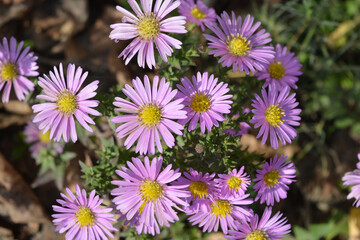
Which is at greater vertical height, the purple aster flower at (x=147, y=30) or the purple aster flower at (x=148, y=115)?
the purple aster flower at (x=147, y=30)

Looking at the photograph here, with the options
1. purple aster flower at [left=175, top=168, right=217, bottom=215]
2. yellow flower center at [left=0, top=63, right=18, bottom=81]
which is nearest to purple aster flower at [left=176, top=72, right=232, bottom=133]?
purple aster flower at [left=175, top=168, right=217, bottom=215]

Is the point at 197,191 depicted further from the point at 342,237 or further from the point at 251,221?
the point at 342,237

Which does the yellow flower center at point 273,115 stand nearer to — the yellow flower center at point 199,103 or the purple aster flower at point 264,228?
the yellow flower center at point 199,103

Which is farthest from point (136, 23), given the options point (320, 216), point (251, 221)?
point (320, 216)

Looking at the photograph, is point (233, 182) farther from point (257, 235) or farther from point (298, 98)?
point (298, 98)

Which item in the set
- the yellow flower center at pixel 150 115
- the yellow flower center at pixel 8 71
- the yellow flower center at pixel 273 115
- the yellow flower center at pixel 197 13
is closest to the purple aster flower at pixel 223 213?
the yellow flower center at pixel 273 115

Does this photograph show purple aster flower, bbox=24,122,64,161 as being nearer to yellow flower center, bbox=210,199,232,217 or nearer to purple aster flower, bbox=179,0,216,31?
purple aster flower, bbox=179,0,216,31
